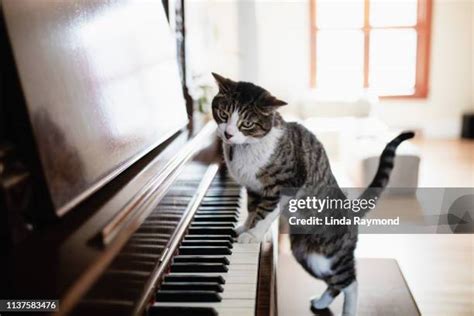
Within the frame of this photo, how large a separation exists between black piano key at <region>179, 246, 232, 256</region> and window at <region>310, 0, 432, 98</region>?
5.90 m

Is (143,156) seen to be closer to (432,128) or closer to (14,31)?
(14,31)

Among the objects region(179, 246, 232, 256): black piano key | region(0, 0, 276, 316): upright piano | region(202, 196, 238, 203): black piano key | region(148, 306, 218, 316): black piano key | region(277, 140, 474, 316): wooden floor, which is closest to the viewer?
region(0, 0, 276, 316): upright piano

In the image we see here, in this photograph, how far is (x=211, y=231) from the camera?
4.37 ft

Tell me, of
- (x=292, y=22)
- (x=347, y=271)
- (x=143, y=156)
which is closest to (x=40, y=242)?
(x=143, y=156)

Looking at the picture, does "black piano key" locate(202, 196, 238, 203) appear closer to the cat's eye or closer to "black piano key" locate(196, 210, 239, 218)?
"black piano key" locate(196, 210, 239, 218)

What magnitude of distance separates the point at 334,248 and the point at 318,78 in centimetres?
586

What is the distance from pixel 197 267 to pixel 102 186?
297 millimetres

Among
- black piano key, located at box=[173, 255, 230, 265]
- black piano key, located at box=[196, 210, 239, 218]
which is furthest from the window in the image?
black piano key, located at box=[173, 255, 230, 265]

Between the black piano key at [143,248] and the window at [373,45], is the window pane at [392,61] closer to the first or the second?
the window at [373,45]

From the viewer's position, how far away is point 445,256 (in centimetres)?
279

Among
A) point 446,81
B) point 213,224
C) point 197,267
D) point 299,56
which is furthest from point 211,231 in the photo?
point 446,81

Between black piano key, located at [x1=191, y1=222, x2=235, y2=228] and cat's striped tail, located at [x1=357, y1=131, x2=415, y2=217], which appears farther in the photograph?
cat's striped tail, located at [x1=357, y1=131, x2=415, y2=217]

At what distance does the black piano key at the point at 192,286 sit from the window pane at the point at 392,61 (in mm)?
6272

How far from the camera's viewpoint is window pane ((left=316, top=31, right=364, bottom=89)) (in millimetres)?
6910
